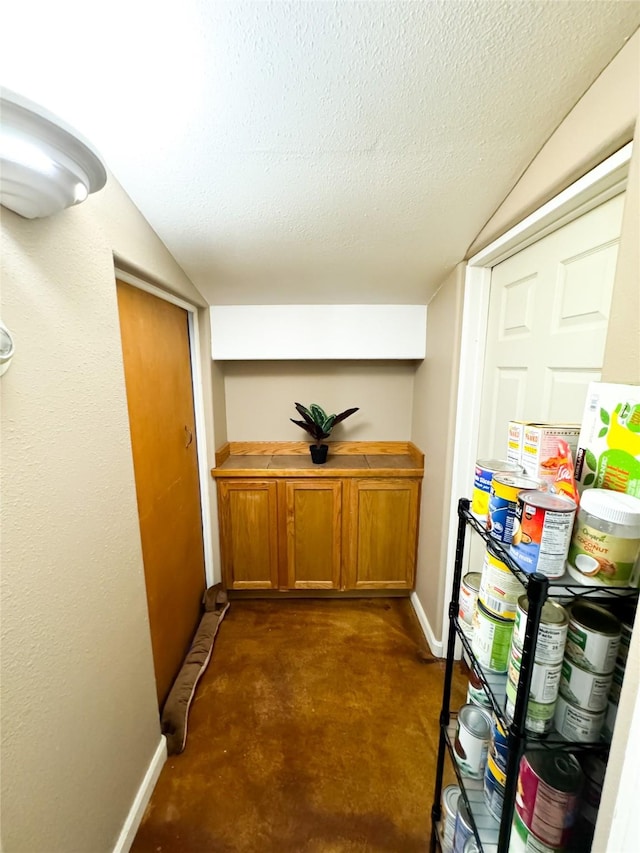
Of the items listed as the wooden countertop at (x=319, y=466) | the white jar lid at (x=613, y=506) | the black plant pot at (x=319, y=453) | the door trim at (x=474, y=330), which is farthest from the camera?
the black plant pot at (x=319, y=453)

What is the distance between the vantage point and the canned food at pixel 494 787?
2.30 feet

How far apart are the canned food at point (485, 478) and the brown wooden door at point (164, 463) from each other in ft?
3.65

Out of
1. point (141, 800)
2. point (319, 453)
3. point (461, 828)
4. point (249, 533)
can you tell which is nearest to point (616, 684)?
point (461, 828)

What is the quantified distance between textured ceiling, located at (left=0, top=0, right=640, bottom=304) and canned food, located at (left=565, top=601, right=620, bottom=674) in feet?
3.66

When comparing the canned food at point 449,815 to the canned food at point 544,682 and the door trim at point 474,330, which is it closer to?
the canned food at point 544,682

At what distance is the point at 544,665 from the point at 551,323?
916mm

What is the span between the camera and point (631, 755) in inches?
17.5

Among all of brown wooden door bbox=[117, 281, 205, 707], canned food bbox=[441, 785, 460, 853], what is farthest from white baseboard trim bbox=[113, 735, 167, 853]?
canned food bbox=[441, 785, 460, 853]

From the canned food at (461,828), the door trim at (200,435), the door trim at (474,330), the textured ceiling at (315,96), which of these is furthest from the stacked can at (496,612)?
the door trim at (200,435)

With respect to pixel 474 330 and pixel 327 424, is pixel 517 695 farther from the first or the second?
pixel 327 424

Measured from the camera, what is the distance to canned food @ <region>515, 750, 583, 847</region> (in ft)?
1.87

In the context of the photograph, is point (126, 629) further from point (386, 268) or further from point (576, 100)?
point (576, 100)

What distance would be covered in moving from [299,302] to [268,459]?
997 millimetres

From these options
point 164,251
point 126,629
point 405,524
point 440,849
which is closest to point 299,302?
point 164,251
